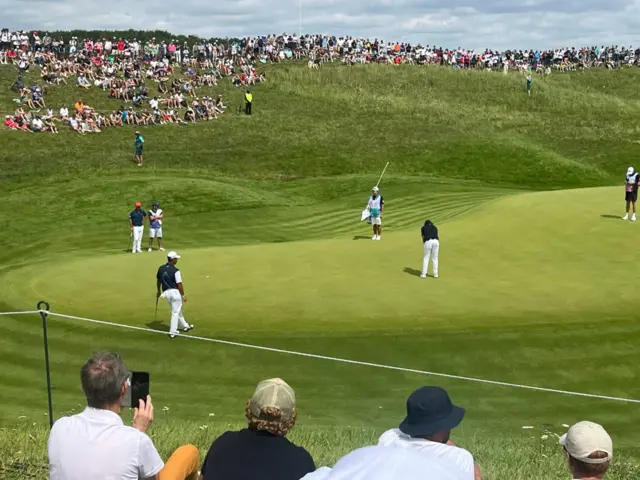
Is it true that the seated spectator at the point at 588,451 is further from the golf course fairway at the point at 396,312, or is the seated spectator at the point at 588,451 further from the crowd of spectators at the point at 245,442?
the golf course fairway at the point at 396,312

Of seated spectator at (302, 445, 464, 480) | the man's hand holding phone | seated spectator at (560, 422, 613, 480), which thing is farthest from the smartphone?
seated spectator at (560, 422, 613, 480)

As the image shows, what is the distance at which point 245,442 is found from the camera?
18.8 feet

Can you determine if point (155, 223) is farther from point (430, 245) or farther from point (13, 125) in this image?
point (13, 125)

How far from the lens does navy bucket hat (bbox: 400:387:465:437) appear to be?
18.6 ft

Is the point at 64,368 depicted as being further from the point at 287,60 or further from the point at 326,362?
the point at 287,60

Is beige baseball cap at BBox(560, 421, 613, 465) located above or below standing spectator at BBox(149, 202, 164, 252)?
above

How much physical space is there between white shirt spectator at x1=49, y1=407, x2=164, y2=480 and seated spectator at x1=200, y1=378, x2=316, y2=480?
1.55 ft

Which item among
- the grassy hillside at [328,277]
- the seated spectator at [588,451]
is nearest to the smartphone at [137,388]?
the grassy hillside at [328,277]

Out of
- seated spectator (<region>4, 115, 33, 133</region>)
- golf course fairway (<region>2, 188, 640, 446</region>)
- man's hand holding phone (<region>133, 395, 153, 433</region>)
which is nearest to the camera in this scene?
man's hand holding phone (<region>133, 395, 153, 433</region>)

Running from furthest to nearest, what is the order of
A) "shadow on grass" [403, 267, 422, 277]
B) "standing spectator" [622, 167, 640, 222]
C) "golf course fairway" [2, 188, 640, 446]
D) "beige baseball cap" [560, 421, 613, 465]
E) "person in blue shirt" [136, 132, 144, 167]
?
1. "person in blue shirt" [136, 132, 144, 167]
2. "standing spectator" [622, 167, 640, 222]
3. "shadow on grass" [403, 267, 422, 277]
4. "golf course fairway" [2, 188, 640, 446]
5. "beige baseball cap" [560, 421, 613, 465]

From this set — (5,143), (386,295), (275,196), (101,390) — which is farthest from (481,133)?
(101,390)

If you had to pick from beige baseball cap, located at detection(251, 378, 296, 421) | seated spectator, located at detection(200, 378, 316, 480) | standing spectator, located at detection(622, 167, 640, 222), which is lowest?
standing spectator, located at detection(622, 167, 640, 222)

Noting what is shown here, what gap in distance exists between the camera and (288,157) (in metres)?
54.7

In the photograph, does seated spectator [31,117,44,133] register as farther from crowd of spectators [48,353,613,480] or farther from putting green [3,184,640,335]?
crowd of spectators [48,353,613,480]
